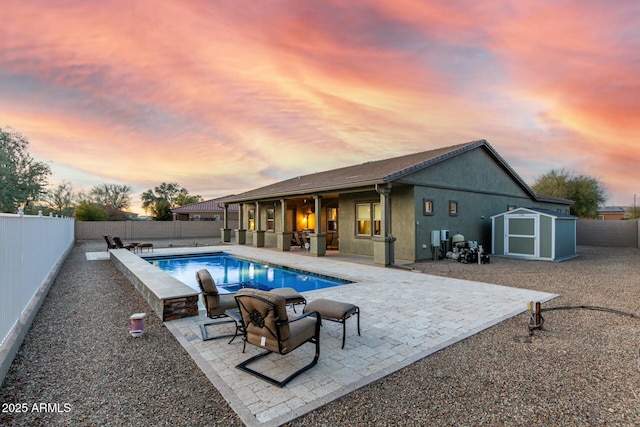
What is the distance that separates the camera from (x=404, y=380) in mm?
3051

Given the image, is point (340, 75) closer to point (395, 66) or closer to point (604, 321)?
point (395, 66)

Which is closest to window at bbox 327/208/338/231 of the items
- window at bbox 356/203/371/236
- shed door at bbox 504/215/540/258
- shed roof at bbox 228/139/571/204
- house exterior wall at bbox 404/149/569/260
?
shed roof at bbox 228/139/571/204

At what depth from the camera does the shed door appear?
1212cm

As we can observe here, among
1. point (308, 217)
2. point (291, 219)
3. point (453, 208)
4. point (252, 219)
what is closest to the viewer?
point (453, 208)

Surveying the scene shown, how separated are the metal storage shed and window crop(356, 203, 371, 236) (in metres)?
5.54

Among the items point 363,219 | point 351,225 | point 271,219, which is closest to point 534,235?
point 363,219

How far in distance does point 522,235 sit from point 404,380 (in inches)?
474

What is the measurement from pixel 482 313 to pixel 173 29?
414 inches

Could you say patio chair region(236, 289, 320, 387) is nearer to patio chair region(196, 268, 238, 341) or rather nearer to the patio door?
patio chair region(196, 268, 238, 341)

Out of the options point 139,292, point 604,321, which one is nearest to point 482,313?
point 604,321

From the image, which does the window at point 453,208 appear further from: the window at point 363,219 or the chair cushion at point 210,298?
the chair cushion at point 210,298

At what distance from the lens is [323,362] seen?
3434 millimetres

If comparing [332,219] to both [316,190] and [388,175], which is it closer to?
[316,190]

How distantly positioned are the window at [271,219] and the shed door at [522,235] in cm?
1197
